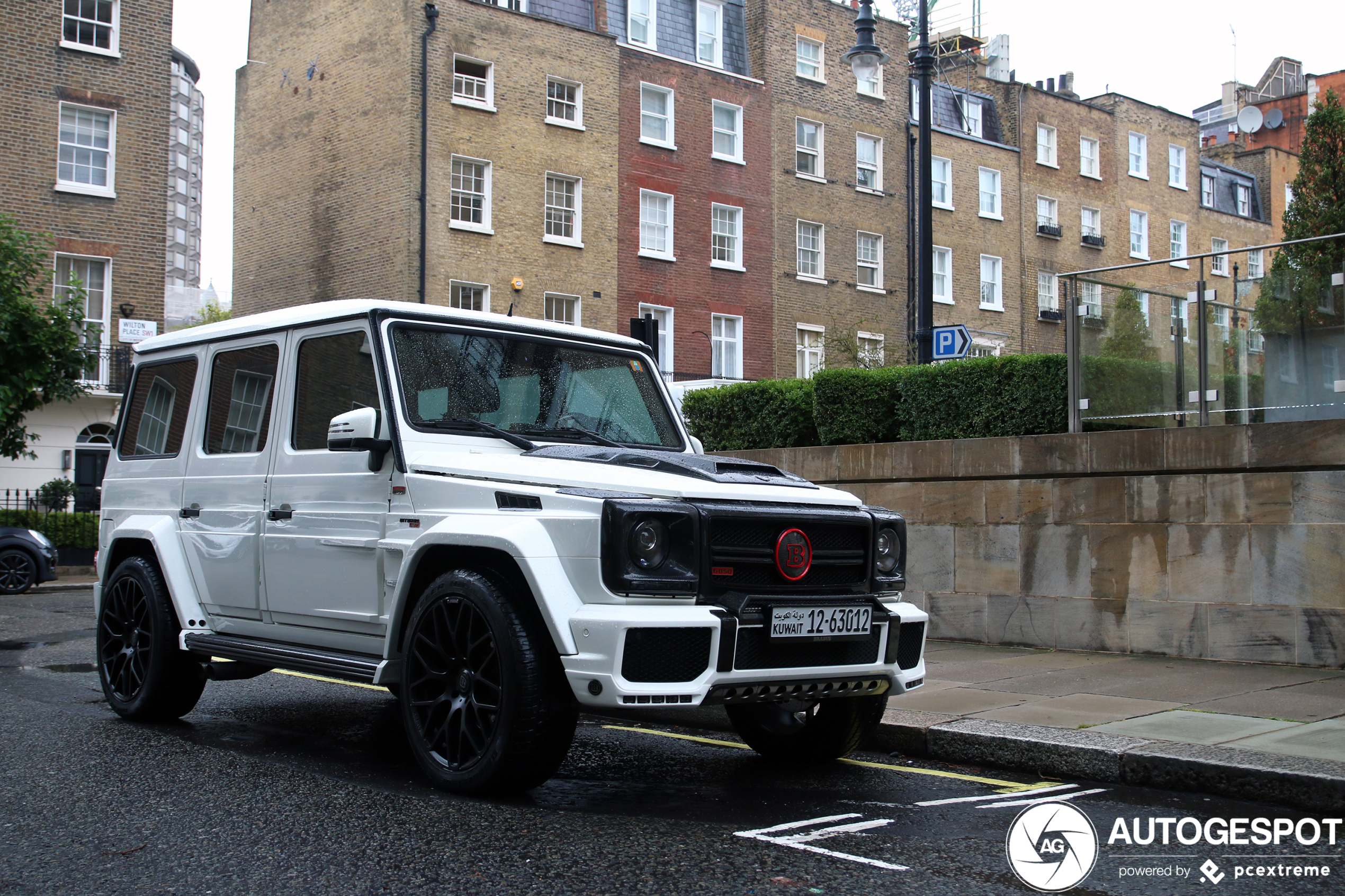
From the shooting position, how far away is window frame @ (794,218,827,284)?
36.7 m

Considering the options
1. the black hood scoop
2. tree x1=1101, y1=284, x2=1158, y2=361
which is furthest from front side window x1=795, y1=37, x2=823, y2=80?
the black hood scoop

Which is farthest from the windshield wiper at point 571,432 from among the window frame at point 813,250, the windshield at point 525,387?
the window frame at point 813,250

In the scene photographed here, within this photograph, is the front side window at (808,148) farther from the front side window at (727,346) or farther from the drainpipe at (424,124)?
the drainpipe at (424,124)

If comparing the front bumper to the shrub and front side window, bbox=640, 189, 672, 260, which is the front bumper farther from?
front side window, bbox=640, 189, 672, 260

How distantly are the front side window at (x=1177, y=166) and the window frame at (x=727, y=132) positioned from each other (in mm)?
20491

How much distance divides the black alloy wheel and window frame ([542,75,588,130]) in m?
16.6

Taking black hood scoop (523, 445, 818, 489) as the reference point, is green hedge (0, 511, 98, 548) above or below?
below

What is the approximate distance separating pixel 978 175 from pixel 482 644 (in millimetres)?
38913

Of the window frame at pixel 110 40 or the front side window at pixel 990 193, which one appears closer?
the window frame at pixel 110 40

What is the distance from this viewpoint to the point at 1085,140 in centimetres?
4494

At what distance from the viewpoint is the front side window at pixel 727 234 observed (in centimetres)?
3506

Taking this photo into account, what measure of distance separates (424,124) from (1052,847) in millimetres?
27105

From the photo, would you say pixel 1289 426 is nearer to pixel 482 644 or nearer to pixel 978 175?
pixel 482 644

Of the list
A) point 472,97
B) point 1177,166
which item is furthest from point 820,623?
point 1177,166
